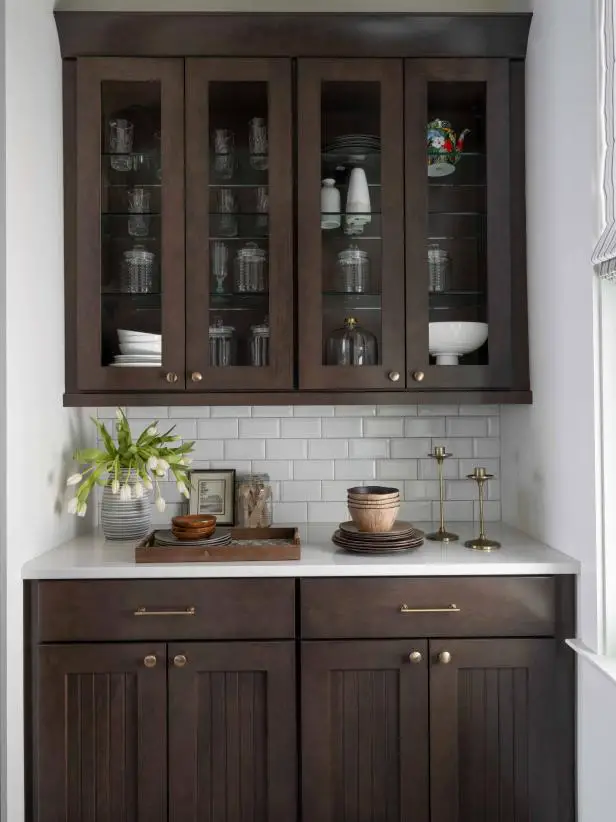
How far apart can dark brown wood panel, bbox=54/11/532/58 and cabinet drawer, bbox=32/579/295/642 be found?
5.33ft

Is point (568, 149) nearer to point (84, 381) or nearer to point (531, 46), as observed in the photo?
point (531, 46)

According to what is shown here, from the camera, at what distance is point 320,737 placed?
1914mm

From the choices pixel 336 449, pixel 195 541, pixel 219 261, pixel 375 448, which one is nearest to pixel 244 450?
pixel 336 449

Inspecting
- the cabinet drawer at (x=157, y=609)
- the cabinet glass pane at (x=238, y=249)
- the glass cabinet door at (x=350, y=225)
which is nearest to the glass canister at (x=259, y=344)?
the cabinet glass pane at (x=238, y=249)

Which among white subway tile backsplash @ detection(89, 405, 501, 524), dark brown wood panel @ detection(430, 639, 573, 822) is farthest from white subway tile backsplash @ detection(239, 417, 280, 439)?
dark brown wood panel @ detection(430, 639, 573, 822)

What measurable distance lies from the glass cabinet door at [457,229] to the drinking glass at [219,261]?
578 mm

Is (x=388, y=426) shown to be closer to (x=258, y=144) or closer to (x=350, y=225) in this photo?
(x=350, y=225)

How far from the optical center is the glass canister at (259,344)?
86.9 inches

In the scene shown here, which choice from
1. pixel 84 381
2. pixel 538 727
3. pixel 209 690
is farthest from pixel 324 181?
pixel 538 727

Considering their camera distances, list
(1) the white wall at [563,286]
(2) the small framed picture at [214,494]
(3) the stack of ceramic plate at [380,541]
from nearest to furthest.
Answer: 1. (1) the white wall at [563,286]
2. (3) the stack of ceramic plate at [380,541]
3. (2) the small framed picture at [214,494]

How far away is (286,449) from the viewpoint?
2545 mm

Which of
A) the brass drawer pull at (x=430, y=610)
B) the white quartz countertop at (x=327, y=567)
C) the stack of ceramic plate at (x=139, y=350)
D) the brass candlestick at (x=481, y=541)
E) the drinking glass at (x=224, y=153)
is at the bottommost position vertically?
the brass drawer pull at (x=430, y=610)

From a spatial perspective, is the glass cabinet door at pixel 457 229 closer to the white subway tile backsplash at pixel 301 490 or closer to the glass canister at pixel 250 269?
the glass canister at pixel 250 269

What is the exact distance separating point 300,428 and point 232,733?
1053mm
